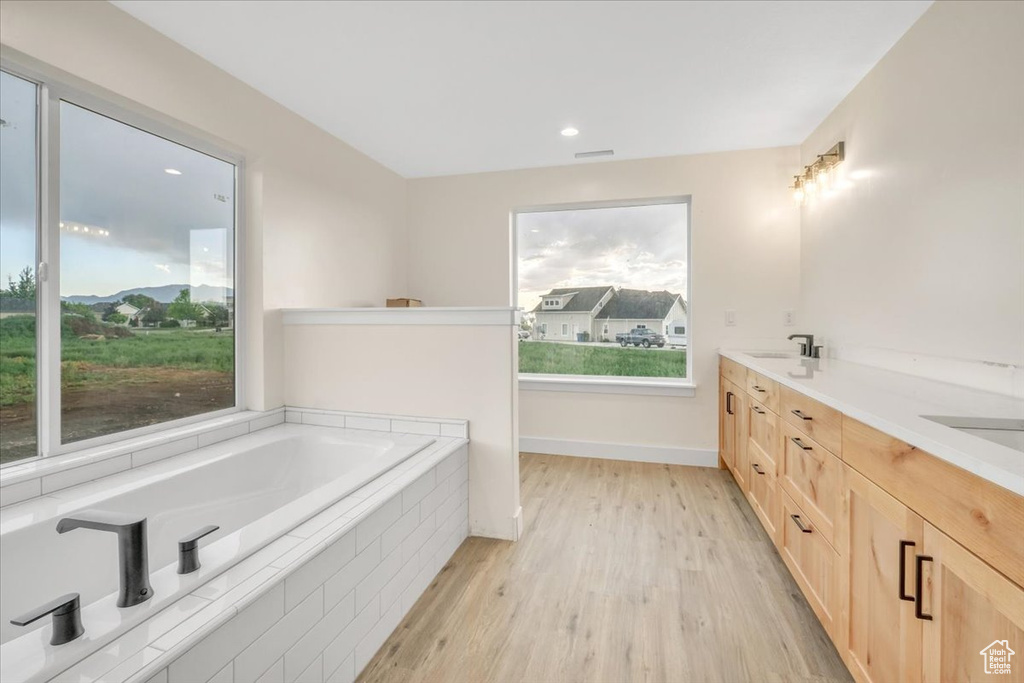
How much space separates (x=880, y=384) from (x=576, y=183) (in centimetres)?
261

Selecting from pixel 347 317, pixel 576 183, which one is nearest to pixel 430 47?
pixel 347 317

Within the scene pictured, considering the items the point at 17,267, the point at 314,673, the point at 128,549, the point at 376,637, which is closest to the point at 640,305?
the point at 376,637

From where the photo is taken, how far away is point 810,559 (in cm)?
165

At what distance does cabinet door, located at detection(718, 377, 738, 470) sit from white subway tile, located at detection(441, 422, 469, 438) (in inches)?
70.2

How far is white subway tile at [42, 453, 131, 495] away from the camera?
1.61 m

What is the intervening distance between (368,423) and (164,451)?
897 mm

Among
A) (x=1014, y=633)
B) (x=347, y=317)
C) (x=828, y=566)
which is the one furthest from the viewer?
(x=347, y=317)

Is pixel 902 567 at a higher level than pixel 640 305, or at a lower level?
lower

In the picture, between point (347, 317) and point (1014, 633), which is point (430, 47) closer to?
point (347, 317)

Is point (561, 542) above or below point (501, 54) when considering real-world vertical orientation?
below

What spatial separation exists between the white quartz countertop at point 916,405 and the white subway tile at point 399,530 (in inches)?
60.7

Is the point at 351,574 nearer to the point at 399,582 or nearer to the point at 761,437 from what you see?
the point at 399,582

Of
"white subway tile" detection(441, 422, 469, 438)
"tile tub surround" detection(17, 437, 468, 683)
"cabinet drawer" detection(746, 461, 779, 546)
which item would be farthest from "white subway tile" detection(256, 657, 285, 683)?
"cabinet drawer" detection(746, 461, 779, 546)

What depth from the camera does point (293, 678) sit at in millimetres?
1185
